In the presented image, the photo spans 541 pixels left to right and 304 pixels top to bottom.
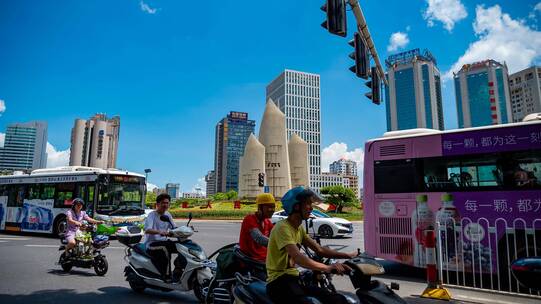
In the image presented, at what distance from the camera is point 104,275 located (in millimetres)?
7582

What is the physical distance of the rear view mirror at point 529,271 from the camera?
249cm

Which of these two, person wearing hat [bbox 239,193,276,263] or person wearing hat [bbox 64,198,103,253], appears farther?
person wearing hat [bbox 64,198,103,253]

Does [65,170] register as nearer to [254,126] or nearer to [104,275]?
[104,275]

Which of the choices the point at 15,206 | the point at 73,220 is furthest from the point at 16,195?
the point at 73,220

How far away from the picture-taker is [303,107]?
120 meters

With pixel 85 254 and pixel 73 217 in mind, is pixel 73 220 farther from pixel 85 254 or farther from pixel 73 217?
pixel 85 254

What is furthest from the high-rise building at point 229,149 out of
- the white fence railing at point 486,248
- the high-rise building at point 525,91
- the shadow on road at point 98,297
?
the shadow on road at point 98,297

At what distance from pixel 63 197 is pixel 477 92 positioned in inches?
4123

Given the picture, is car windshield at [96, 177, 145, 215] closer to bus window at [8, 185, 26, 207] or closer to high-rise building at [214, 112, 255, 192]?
bus window at [8, 185, 26, 207]

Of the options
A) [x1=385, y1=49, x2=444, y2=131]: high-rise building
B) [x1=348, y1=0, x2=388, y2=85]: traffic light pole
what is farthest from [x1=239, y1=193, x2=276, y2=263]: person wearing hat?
[x1=385, y1=49, x2=444, y2=131]: high-rise building

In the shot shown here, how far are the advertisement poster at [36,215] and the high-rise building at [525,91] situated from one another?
4262 inches

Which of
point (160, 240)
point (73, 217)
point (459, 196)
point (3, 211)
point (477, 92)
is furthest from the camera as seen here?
point (477, 92)

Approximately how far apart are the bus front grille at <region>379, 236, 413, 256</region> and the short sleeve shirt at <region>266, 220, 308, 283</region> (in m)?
5.62

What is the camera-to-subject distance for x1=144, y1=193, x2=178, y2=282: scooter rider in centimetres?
563
